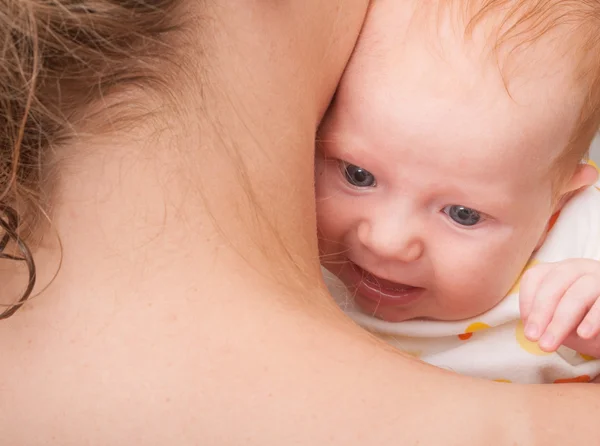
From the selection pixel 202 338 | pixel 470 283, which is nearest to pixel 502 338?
pixel 470 283

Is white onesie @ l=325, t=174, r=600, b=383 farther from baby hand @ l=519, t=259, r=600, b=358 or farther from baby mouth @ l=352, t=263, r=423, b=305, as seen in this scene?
baby hand @ l=519, t=259, r=600, b=358

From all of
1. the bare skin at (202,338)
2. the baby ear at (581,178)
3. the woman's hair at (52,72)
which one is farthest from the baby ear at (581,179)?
the woman's hair at (52,72)

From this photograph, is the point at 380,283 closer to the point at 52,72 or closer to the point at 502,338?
the point at 502,338

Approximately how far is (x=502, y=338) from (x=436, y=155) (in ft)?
1.31

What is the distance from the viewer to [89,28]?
687mm

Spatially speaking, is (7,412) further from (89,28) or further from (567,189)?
(567,189)

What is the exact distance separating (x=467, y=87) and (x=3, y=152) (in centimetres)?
58

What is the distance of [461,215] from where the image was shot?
1.13 m

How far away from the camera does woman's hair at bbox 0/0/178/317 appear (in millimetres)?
676

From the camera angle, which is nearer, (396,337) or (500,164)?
(500,164)

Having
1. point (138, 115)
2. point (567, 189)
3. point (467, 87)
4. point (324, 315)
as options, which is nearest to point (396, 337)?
point (567, 189)

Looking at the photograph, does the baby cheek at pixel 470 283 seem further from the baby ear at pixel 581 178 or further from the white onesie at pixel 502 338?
the baby ear at pixel 581 178

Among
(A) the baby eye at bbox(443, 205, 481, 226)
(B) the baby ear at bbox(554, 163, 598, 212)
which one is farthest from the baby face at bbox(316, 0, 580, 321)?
(B) the baby ear at bbox(554, 163, 598, 212)

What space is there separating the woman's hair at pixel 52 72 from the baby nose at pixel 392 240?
46cm
